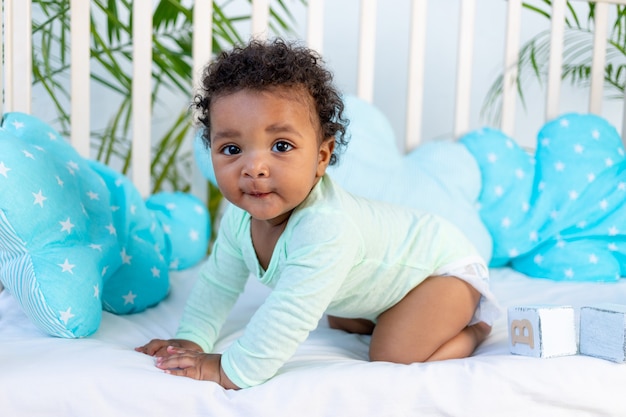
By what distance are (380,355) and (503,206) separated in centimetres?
64

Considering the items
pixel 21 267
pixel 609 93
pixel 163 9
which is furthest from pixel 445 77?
pixel 21 267

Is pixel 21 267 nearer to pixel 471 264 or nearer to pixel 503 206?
pixel 471 264

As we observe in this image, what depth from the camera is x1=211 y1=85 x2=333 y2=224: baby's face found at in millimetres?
845

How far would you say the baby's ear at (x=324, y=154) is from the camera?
0.94 metres

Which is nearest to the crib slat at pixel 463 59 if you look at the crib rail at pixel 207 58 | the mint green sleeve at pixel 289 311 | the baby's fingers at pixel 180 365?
the crib rail at pixel 207 58

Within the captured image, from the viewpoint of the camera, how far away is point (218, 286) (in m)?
1.04

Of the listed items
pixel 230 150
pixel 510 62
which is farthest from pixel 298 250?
pixel 510 62

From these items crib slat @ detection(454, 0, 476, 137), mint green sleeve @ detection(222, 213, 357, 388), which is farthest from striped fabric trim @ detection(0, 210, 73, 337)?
crib slat @ detection(454, 0, 476, 137)

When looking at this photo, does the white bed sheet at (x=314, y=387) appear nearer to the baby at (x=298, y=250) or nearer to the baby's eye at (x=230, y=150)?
the baby at (x=298, y=250)

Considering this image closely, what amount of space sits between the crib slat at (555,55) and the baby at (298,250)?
768mm

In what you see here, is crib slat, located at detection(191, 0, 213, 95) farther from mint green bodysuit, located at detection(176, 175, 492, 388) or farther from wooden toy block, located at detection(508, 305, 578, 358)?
wooden toy block, located at detection(508, 305, 578, 358)

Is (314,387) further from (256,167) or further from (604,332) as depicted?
(604,332)

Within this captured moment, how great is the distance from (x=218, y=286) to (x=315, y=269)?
0.23 m

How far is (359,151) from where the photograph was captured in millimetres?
1500
